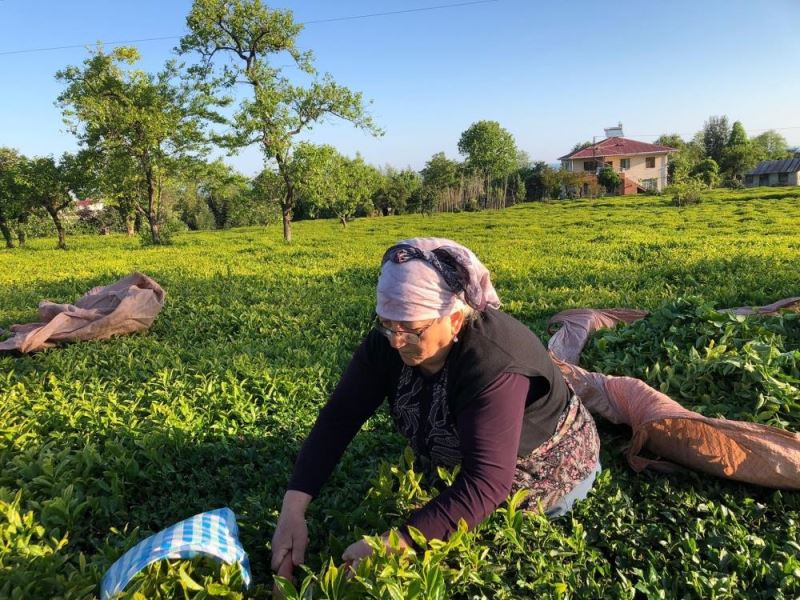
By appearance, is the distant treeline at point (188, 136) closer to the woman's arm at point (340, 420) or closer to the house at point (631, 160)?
the woman's arm at point (340, 420)

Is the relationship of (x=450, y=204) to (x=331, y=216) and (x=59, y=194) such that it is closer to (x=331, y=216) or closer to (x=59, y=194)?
(x=331, y=216)

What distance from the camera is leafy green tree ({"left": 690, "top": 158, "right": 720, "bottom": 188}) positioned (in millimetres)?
35591

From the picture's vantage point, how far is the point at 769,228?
1288cm

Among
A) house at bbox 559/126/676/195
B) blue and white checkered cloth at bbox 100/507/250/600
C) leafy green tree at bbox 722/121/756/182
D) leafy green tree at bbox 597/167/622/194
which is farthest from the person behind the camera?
house at bbox 559/126/676/195

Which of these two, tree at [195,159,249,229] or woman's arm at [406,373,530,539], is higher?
tree at [195,159,249,229]

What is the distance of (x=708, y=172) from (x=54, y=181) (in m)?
37.3

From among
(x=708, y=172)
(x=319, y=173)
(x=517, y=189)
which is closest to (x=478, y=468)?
(x=319, y=173)

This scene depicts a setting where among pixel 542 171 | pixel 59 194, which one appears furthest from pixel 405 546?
pixel 542 171

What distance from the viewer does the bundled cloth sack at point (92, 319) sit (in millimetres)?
4926

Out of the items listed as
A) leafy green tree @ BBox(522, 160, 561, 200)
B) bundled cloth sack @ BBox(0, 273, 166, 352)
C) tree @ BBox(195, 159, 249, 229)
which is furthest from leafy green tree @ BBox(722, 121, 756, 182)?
bundled cloth sack @ BBox(0, 273, 166, 352)

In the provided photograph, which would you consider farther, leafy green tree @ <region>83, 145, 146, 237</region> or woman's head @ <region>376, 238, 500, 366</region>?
leafy green tree @ <region>83, 145, 146, 237</region>

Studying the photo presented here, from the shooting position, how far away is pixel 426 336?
1733mm

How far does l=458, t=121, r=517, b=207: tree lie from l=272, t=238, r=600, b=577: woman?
133ft

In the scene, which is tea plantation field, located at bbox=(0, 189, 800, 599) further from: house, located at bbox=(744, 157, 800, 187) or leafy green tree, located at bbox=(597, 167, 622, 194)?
house, located at bbox=(744, 157, 800, 187)
